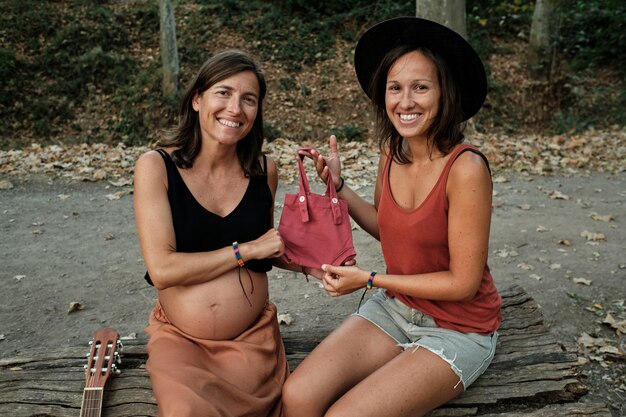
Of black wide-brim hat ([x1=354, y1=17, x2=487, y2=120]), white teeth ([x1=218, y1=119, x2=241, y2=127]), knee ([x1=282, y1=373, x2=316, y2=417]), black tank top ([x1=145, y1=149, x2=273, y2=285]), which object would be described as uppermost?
black wide-brim hat ([x1=354, y1=17, x2=487, y2=120])

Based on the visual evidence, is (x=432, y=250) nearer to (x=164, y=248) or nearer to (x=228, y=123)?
(x=228, y=123)

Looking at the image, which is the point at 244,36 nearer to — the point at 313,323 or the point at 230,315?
the point at 313,323

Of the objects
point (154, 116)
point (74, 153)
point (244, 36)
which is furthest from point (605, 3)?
point (74, 153)

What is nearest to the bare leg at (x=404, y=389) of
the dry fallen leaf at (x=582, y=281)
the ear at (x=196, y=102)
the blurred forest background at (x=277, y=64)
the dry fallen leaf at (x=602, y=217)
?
the ear at (x=196, y=102)

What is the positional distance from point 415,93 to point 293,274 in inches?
135

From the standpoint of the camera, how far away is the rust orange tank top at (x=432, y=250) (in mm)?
2715

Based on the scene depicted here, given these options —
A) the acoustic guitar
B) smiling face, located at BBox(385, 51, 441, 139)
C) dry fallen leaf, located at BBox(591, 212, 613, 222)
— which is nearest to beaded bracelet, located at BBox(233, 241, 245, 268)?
the acoustic guitar

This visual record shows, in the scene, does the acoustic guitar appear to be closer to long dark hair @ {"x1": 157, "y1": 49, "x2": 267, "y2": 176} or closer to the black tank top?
the black tank top

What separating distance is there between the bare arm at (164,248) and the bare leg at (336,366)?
2.00ft

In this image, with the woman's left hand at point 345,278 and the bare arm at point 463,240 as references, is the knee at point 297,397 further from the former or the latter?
the bare arm at point 463,240

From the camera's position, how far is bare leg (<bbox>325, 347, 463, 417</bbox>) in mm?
2516

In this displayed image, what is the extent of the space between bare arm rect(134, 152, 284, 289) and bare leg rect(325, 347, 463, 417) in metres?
0.84

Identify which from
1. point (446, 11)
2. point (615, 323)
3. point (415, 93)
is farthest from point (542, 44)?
point (415, 93)

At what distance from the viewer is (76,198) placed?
779cm
